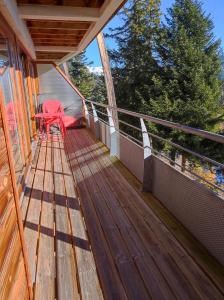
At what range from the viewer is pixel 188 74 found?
14.2 meters

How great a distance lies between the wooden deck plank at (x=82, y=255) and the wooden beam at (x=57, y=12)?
1.94 m

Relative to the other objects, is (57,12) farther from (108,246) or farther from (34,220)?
(108,246)

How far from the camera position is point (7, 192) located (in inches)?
50.3

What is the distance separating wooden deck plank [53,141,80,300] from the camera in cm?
166

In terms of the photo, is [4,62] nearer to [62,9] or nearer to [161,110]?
[62,9]

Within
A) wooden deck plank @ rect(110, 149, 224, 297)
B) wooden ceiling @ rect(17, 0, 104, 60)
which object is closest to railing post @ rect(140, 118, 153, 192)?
wooden deck plank @ rect(110, 149, 224, 297)

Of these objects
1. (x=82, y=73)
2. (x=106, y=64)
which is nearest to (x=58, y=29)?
(x=106, y=64)

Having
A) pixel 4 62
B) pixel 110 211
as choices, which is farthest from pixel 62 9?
pixel 110 211

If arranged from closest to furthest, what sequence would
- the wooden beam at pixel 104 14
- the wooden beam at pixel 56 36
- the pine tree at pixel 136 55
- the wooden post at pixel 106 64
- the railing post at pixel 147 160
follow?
the wooden beam at pixel 104 14 < the railing post at pixel 147 160 < the wooden beam at pixel 56 36 < the wooden post at pixel 106 64 < the pine tree at pixel 136 55

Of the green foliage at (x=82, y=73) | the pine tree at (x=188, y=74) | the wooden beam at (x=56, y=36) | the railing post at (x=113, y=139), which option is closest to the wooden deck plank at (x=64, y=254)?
the railing post at (x=113, y=139)

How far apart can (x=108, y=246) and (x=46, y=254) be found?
47 centimetres

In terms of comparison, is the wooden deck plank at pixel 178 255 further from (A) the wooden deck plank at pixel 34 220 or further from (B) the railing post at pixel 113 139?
(B) the railing post at pixel 113 139

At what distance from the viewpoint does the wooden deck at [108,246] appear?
5.46 ft

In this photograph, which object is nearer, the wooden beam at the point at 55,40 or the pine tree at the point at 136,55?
the wooden beam at the point at 55,40
